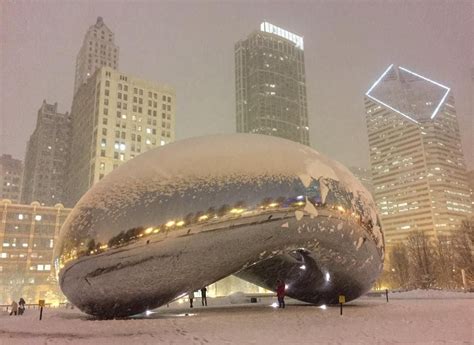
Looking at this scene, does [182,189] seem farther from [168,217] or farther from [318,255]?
[318,255]

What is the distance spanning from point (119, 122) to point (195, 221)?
342 feet

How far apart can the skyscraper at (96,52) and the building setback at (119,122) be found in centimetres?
4346

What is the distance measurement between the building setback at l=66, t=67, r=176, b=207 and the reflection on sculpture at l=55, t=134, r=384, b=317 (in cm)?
9660

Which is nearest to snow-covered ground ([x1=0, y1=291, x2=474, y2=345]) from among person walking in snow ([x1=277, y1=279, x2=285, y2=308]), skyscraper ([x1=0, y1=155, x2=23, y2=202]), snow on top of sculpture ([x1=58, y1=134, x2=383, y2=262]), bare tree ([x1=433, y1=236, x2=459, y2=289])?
snow on top of sculpture ([x1=58, y1=134, x2=383, y2=262])

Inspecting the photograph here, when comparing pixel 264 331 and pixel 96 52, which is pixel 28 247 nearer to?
pixel 96 52

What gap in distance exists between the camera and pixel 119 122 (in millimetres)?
110125

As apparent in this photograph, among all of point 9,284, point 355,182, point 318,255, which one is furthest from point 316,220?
point 9,284

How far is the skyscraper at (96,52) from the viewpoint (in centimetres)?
16062

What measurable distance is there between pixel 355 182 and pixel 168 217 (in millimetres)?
6656

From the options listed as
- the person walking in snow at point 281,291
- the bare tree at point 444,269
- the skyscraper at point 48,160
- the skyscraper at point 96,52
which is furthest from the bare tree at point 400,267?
the skyscraper at point 96,52

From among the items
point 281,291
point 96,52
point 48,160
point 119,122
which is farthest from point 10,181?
point 281,291

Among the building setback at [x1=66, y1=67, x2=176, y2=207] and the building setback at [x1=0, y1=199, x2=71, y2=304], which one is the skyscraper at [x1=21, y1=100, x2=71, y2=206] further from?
the building setback at [x1=0, y1=199, x2=71, y2=304]

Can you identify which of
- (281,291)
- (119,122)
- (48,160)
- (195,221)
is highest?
(48,160)

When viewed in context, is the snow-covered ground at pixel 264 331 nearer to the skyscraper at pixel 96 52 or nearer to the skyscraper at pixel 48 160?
the skyscraper at pixel 48 160
